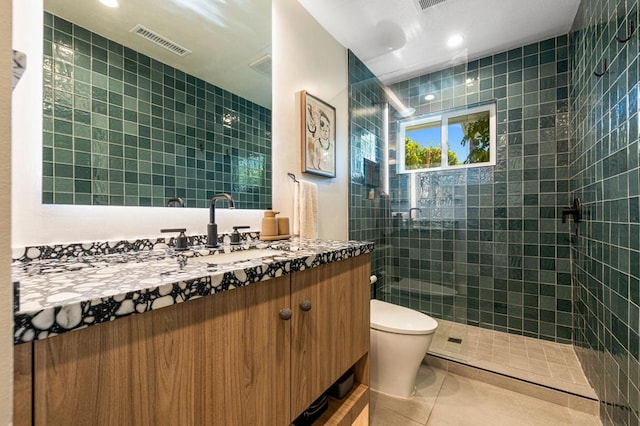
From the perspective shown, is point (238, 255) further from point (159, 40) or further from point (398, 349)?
point (398, 349)

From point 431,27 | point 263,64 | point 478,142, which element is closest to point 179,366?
point 263,64

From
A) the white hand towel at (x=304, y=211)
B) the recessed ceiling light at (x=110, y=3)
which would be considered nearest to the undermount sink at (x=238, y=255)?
the white hand towel at (x=304, y=211)

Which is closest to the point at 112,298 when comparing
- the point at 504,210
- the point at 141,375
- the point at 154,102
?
the point at 141,375

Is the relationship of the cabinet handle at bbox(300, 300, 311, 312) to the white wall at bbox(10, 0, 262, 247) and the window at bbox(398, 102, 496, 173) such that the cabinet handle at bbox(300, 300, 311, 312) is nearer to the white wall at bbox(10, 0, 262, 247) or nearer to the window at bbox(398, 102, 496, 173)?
the white wall at bbox(10, 0, 262, 247)

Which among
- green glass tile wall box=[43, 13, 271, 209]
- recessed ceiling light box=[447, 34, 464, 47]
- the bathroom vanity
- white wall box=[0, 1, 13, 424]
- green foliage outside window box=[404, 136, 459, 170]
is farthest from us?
green foliage outside window box=[404, 136, 459, 170]

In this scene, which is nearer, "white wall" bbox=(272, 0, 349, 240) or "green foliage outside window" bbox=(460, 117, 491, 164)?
"white wall" bbox=(272, 0, 349, 240)

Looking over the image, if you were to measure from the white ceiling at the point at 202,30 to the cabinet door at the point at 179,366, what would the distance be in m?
1.06

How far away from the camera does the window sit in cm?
238

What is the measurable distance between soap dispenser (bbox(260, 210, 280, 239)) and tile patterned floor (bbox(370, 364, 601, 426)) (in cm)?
117

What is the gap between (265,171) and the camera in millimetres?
1542

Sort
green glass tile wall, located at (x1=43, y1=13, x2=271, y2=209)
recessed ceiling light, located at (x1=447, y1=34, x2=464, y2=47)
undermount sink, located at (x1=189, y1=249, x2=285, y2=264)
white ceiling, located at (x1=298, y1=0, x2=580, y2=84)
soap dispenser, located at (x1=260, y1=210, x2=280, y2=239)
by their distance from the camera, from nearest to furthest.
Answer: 1. green glass tile wall, located at (x1=43, y1=13, x2=271, y2=209)
2. undermount sink, located at (x1=189, y1=249, x2=285, y2=264)
3. soap dispenser, located at (x1=260, y1=210, x2=280, y2=239)
4. white ceiling, located at (x1=298, y1=0, x2=580, y2=84)
5. recessed ceiling light, located at (x1=447, y1=34, x2=464, y2=47)

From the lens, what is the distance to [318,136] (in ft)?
6.13

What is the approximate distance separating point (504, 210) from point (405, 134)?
1098 millimetres

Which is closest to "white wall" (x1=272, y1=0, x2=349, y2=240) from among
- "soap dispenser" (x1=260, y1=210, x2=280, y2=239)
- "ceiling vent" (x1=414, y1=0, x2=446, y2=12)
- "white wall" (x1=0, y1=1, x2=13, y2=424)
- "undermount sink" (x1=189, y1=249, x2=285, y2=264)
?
"soap dispenser" (x1=260, y1=210, x2=280, y2=239)
